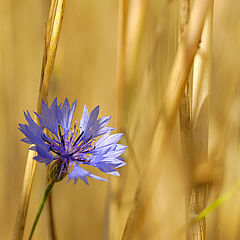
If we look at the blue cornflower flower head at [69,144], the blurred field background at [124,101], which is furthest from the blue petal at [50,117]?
the blurred field background at [124,101]

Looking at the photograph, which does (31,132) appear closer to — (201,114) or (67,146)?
(67,146)

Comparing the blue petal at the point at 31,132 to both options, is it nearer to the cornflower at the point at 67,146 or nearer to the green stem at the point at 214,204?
the cornflower at the point at 67,146

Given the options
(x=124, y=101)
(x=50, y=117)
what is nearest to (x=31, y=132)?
(x=50, y=117)

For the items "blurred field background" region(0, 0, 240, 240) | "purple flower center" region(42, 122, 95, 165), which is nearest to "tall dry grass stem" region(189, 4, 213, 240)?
"blurred field background" region(0, 0, 240, 240)

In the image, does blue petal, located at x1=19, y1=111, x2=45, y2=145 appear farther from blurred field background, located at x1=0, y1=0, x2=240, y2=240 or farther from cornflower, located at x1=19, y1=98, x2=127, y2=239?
blurred field background, located at x1=0, y1=0, x2=240, y2=240

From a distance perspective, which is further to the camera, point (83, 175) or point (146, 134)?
point (146, 134)

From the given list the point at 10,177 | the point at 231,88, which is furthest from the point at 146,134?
the point at 10,177

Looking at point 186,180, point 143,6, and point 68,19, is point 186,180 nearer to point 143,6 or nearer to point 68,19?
point 143,6
